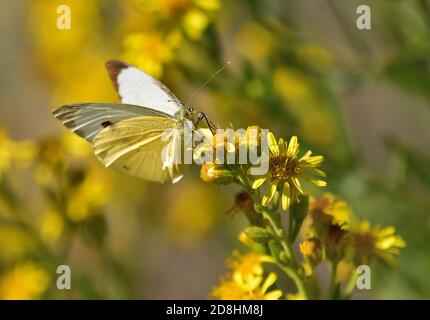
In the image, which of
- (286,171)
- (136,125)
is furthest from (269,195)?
(136,125)

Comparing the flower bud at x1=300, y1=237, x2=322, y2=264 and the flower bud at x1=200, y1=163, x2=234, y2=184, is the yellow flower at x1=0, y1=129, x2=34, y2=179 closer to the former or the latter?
the flower bud at x1=200, y1=163, x2=234, y2=184

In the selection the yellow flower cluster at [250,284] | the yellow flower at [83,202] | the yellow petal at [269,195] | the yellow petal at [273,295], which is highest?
the yellow flower at [83,202]

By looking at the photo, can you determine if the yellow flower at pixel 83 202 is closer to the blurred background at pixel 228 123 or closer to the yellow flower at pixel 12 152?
the blurred background at pixel 228 123

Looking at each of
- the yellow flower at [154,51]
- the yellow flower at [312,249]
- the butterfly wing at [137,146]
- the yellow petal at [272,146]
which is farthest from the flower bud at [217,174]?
the yellow flower at [154,51]

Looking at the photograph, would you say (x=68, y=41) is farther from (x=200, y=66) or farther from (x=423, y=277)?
(x=423, y=277)

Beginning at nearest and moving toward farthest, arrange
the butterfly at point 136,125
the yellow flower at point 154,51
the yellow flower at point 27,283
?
the butterfly at point 136,125 < the yellow flower at point 154,51 < the yellow flower at point 27,283

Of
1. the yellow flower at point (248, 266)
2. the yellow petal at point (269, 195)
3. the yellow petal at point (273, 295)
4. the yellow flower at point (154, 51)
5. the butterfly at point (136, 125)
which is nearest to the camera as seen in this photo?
the yellow petal at point (269, 195)

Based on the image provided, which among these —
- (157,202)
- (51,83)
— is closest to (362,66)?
(157,202)
